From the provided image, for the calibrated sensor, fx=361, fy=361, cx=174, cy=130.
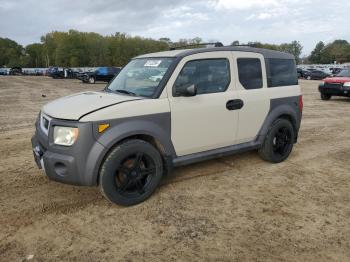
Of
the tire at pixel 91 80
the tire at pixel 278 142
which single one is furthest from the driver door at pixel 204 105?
the tire at pixel 91 80

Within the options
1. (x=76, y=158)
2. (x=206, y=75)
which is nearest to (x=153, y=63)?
(x=206, y=75)

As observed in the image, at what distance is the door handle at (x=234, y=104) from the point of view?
504 centimetres

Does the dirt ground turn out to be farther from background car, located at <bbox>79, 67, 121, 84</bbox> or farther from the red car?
background car, located at <bbox>79, 67, 121, 84</bbox>

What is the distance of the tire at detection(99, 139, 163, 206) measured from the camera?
4.06 meters

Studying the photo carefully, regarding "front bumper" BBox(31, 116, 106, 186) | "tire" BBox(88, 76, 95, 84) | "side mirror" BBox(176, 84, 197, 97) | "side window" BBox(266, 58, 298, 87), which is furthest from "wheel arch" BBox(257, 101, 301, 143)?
"tire" BBox(88, 76, 95, 84)

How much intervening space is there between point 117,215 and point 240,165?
99.0 inches

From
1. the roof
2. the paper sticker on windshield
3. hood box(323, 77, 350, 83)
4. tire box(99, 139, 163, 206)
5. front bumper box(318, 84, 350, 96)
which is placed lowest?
tire box(99, 139, 163, 206)

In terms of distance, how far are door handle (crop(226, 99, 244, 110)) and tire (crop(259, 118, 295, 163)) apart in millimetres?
888

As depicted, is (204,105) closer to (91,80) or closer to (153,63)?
(153,63)

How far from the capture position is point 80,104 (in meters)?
4.29

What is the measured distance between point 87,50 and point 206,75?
117m

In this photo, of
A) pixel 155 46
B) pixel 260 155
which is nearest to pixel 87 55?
pixel 155 46

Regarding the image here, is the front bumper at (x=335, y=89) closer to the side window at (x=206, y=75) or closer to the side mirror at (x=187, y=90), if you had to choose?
the side window at (x=206, y=75)

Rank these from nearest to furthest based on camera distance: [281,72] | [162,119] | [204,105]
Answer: [162,119], [204,105], [281,72]
